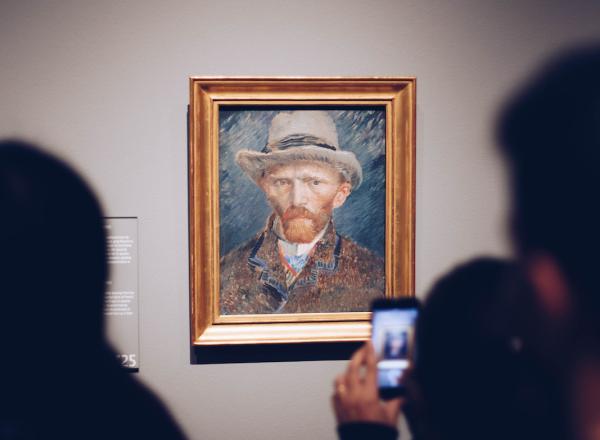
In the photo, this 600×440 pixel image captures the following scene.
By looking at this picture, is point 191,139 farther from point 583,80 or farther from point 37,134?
point 583,80

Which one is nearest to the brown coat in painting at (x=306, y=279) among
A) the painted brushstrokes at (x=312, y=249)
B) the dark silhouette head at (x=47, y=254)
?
the painted brushstrokes at (x=312, y=249)

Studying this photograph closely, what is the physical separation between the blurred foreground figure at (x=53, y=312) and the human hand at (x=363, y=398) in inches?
20.6

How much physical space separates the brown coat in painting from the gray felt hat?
16 cm

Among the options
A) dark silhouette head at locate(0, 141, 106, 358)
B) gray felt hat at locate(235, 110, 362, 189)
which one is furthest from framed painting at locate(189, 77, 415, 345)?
dark silhouette head at locate(0, 141, 106, 358)

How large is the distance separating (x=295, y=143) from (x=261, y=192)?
0.51 feet

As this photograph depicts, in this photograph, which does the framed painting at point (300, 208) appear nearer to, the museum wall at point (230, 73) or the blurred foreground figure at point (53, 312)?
the museum wall at point (230, 73)

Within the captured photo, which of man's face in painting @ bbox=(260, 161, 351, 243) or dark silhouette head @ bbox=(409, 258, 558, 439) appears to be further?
man's face in painting @ bbox=(260, 161, 351, 243)

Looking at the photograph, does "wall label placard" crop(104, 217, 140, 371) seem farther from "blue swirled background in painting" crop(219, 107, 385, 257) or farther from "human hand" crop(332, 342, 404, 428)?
"human hand" crop(332, 342, 404, 428)

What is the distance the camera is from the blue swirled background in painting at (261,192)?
105 centimetres

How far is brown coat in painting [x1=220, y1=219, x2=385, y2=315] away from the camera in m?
1.07

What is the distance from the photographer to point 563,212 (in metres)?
1.00

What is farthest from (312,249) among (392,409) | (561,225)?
(561,225)

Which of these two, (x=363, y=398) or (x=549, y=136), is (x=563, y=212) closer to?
(x=549, y=136)

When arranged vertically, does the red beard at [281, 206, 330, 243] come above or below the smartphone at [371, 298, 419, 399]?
above
